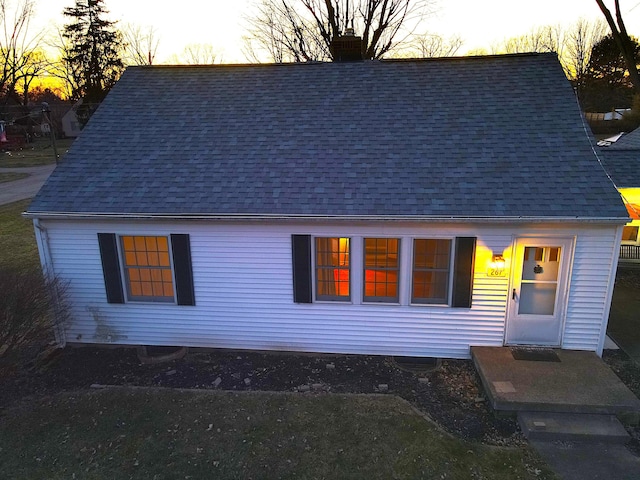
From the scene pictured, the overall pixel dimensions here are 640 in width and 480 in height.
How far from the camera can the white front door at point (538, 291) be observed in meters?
6.91

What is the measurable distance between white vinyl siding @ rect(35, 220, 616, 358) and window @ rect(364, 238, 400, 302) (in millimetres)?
177

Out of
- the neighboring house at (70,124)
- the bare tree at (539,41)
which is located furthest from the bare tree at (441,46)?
the neighboring house at (70,124)

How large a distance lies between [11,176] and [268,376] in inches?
1232

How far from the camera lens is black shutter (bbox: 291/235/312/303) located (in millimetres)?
7242

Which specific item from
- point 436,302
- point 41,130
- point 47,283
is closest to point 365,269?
point 436,302

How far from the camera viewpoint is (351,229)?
23.2 feet

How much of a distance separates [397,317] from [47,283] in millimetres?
6320

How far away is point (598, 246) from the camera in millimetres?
6727

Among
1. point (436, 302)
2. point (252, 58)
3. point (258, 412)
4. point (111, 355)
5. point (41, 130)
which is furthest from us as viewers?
point (41, 130)

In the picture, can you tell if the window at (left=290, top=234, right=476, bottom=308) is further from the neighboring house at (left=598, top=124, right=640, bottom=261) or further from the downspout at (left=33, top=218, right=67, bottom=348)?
the neighboring house at (left=598, top=124, right=640, bottom=261)

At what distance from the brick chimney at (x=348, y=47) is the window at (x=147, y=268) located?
6314 mm

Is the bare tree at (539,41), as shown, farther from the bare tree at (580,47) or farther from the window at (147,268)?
the window at (147,268)

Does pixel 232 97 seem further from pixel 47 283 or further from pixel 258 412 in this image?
pixel 258 412

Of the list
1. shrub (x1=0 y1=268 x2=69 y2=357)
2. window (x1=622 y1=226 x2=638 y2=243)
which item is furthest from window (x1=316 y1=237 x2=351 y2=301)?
window (x1=622 y1=226 x2=638 y2=243)
